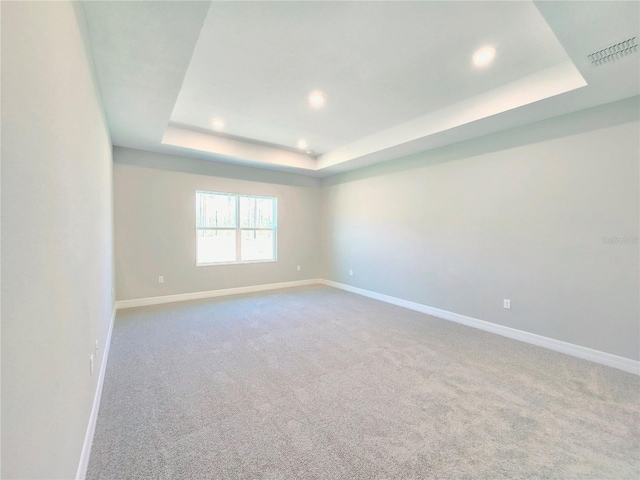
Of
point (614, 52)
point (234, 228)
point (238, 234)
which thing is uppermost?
point (614, 52)

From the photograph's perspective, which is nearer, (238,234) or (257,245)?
(238,234)

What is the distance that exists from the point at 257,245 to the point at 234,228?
24.6 inches

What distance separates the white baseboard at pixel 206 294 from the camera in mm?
4609

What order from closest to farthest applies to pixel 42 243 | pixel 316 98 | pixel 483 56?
pixel 42 243 → pixel 483 56 → pixel 316 98

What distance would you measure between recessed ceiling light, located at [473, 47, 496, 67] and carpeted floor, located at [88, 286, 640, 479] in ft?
9.19

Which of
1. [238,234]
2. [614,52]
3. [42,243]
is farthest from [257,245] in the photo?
[614,52]

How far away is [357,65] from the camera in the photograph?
2578mm

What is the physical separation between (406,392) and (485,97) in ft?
10.2

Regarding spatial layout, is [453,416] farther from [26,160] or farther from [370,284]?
[370,284]

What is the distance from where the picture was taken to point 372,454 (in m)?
1.63

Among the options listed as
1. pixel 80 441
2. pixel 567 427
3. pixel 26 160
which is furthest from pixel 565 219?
pixel 80 441

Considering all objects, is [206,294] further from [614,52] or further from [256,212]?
[614,52]

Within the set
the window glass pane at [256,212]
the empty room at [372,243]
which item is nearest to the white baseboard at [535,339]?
the empty room at [372,243]

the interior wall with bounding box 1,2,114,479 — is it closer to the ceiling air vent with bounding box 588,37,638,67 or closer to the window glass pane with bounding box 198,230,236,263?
the ceiling air vent with bounding box 588,37,638,67
